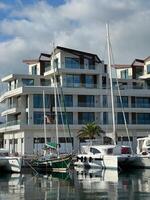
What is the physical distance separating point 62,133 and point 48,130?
261 centimetres

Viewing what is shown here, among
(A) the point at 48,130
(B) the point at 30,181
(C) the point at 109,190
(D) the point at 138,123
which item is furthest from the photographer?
(D) the point at 138,123

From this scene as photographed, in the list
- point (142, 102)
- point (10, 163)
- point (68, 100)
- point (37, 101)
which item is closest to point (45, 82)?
point (37, 101)

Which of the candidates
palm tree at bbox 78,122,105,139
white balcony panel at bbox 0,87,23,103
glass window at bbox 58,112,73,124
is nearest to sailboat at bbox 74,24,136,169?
A: palm tree at bbox 78,122,105,139

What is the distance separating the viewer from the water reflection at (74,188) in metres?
34.7

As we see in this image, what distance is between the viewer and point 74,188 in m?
40.0

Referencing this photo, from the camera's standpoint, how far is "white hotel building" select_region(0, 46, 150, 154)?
8475 cm

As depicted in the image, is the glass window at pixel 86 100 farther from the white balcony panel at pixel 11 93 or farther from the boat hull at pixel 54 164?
the boat hull at pixel 54 164

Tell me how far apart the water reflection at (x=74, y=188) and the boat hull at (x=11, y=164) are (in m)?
6.80

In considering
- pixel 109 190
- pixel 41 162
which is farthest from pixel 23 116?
pixel 109 190

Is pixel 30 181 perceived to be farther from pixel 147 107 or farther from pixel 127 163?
pixel 147 107

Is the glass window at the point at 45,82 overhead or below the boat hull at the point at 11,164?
overhead

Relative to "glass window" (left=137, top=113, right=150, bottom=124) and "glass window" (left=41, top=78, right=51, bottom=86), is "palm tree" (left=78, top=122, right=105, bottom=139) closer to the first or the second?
"glass window" (left=137, top=113, right=150, bottom=124)

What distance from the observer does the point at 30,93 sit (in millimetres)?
85250

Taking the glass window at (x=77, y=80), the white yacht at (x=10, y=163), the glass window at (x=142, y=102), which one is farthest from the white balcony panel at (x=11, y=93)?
the white yacht at (x=10, y=163)
